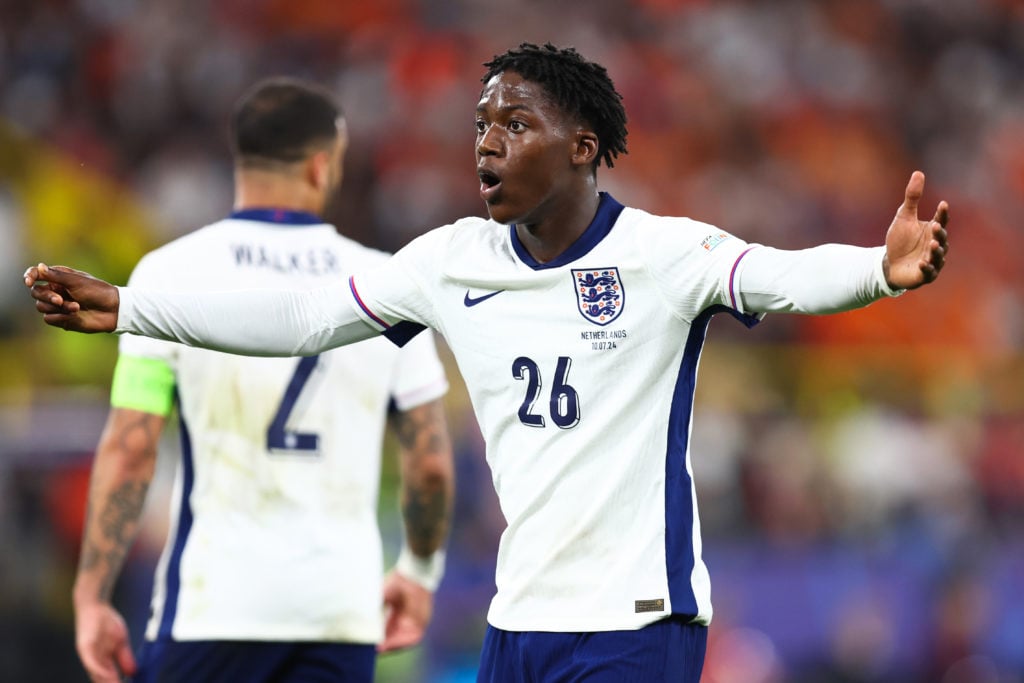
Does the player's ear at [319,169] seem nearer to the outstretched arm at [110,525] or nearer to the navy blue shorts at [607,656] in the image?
the outstretched arm at [110,525]

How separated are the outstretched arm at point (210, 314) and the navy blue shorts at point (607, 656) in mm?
847

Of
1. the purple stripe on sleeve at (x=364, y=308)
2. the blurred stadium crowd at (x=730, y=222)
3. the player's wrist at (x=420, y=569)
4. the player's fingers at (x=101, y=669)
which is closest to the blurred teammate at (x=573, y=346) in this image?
the purple stripe on sleeve at (x=364, y=308)

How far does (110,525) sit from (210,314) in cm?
112

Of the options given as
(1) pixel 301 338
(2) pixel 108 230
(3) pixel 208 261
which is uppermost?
(2) pixel 108 230

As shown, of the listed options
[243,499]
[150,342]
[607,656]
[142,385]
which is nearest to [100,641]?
[243,499]

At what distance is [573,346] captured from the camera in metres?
3.24

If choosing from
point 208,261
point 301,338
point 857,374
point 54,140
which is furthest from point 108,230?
point 301,338

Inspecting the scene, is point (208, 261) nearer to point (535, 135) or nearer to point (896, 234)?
point (535, 135)

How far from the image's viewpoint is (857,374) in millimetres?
10344

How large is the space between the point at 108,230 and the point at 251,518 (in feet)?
23.2

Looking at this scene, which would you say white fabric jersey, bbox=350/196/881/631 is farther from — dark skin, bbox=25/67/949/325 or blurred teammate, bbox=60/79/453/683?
blurred teammate, bbox=60/79/453/683

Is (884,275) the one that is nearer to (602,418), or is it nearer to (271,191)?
(602,418)

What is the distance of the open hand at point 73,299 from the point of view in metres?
3.22

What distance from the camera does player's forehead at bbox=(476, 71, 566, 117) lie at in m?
3.33
